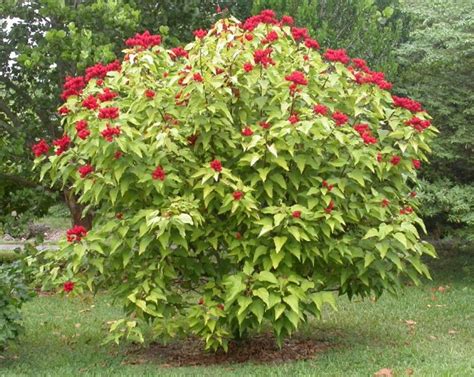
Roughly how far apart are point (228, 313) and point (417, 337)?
90.2 inches

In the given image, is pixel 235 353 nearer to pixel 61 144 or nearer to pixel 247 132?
pixel 247 132

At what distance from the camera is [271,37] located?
6355mm

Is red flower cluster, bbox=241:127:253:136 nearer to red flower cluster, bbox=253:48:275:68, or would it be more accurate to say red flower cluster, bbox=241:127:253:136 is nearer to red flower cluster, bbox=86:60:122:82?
red flower cluster, bbox=253:48:275:68

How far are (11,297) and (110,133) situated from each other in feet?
5.80

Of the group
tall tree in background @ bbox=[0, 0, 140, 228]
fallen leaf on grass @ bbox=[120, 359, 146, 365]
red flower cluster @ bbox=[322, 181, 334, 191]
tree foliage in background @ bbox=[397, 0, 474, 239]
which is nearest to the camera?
red flower cluster @ bbox=[322, 181, 334, 191]

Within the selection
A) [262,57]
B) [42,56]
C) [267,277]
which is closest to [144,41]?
[262,57]

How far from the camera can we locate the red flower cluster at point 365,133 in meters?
6.16

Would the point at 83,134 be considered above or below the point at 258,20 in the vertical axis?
below

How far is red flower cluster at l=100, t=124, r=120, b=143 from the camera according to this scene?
225 inches

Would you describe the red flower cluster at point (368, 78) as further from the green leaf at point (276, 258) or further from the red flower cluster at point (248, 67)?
the green leaf at point (276, 258)

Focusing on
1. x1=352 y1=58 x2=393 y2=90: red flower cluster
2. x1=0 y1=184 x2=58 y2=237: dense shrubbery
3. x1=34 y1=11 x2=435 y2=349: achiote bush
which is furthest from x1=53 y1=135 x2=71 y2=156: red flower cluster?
x1=0 y1=184 x2=58 y2=237: dense shrubbery

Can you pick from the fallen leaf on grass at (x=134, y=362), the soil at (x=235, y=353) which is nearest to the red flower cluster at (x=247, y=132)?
the soil at (x=235, y=353)

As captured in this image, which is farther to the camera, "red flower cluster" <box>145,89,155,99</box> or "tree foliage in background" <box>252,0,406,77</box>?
"tree foliage in background" <box>252,0,406,77</box>

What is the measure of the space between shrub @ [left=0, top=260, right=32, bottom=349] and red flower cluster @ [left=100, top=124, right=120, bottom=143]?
1645mm
